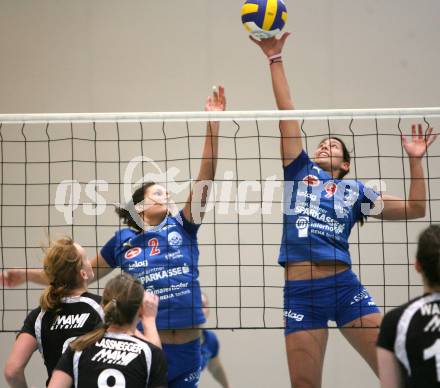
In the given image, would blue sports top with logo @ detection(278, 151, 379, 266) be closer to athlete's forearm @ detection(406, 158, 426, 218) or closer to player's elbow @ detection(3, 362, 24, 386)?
athlete's forearm @ detection(406, 158, 426, 218)

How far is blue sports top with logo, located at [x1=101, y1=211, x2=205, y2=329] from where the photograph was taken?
4.55m

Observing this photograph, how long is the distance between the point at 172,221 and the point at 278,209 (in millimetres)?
2617

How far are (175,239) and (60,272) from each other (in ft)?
3.65

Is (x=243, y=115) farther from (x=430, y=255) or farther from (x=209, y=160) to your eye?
(x=430, y=255)

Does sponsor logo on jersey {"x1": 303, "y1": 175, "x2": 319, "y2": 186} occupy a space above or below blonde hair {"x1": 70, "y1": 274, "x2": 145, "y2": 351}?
above

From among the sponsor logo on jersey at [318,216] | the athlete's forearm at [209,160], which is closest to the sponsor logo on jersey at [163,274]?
the athlete's forearm at [209,160]

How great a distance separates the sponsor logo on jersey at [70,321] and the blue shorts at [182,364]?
3.13ft

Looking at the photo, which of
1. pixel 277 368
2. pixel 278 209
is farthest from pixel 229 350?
pixel 278 209

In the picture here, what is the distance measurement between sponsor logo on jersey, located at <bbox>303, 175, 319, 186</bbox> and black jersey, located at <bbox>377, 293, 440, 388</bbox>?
1.90m

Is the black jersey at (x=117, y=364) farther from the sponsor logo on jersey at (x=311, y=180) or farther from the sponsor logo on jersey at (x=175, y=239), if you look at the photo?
the sponsor logo on jersey at (x=311, y=180)

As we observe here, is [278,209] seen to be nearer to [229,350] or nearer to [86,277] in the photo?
[229,350]

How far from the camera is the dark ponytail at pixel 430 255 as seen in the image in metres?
2.64

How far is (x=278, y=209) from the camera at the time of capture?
7188 millimetres

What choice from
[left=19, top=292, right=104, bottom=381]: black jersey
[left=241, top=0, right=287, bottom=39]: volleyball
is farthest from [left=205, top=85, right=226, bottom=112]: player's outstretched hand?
[left=19, top=292, right=104, bottom=381]: black jersey
